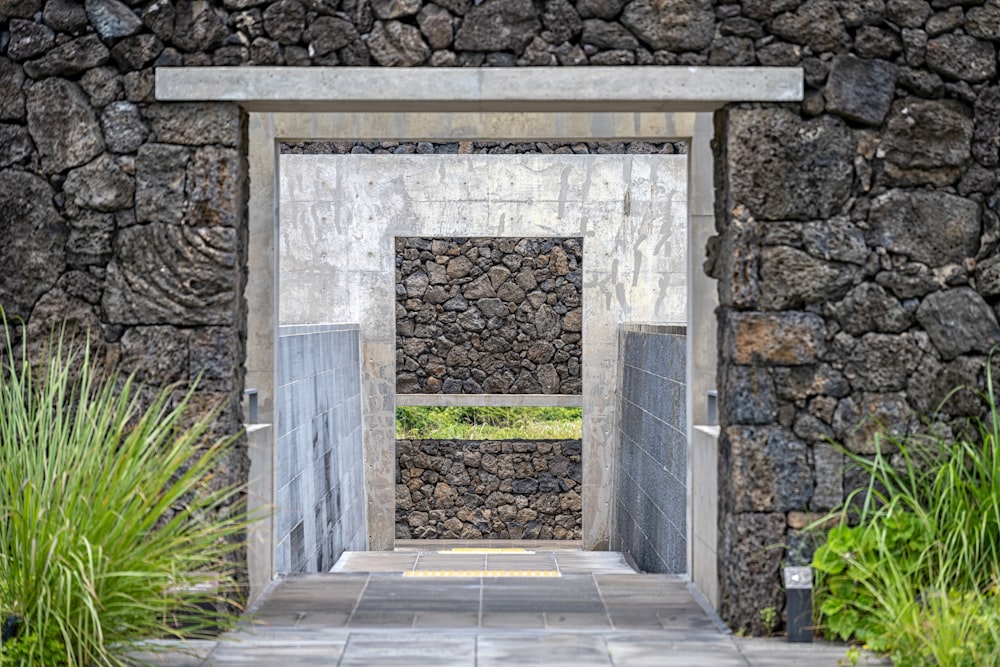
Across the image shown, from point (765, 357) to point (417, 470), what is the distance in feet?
26.3

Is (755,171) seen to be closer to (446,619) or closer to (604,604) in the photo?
(604,604)

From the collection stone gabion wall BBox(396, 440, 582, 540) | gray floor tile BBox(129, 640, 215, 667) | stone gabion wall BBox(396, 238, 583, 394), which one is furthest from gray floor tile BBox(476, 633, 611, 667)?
stone gabion wall BBox(396, 238, 583, 394)

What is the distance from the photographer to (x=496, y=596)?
4840mm

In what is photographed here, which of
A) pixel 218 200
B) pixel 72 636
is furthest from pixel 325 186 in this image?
pixel 72 636

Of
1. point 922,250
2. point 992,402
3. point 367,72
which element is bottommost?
point 992,402

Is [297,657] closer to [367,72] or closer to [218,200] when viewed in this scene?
[218,200]

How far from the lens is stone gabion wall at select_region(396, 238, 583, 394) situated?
1177 centimetres

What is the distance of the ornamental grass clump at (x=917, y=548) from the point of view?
3.53m

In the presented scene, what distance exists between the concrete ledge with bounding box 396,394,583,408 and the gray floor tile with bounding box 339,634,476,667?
6.17 meters

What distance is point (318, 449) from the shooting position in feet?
23.5

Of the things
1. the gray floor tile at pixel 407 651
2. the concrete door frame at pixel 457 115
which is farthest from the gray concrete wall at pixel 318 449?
the gray floor tile at pixel 407 651

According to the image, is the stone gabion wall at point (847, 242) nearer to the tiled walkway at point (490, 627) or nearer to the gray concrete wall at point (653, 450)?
the tiled walkway at point (490, 627)

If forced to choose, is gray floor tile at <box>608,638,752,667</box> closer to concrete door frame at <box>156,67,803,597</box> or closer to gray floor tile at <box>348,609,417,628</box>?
gray floor tile at <box>348,609,417,628</box>

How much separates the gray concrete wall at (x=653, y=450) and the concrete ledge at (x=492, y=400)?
4.24 ft
